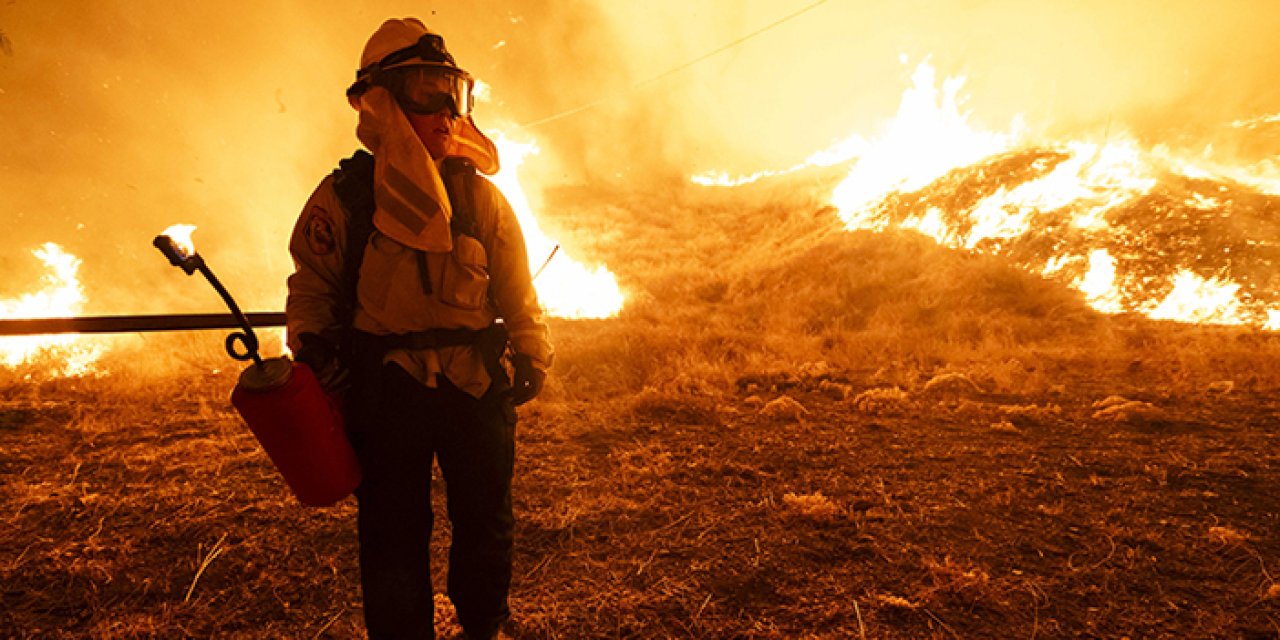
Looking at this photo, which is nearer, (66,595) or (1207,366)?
(66,595)

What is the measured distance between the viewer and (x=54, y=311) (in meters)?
8.66

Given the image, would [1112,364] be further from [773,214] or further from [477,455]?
[773,214]

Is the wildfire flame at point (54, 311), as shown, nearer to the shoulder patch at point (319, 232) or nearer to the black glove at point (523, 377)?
the shoulder patch at point (319, 232)

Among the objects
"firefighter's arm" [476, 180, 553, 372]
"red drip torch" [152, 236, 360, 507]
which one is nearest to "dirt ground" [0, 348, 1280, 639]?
"red drip torch" [152, 236, 360, 507]

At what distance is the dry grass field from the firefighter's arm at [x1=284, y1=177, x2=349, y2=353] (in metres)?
1.78

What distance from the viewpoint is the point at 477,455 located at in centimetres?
217

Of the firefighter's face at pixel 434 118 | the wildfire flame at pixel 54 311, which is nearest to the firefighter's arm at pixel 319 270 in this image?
the firefighter's face at pixel 434 118

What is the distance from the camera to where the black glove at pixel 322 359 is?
1944 mm

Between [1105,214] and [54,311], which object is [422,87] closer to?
[54,311]

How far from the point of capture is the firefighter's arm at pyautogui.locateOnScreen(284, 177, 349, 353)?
198 cm

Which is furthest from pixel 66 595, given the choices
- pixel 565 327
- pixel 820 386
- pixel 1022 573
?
pixel 565 327

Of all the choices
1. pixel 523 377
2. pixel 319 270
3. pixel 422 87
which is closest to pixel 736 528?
pixel 523 377

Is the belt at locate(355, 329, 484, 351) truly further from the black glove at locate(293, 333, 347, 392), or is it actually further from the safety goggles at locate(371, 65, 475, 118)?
the safety goggles at locate(371, 65, 475, 118)

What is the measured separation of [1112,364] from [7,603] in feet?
41.8
